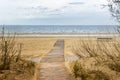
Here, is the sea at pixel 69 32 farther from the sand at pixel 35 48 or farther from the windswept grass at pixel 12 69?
the sand at pixel 35 48

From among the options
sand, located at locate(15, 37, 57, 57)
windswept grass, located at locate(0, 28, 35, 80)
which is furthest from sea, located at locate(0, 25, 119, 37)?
sand, located at locate(15, 37, 57, 57)

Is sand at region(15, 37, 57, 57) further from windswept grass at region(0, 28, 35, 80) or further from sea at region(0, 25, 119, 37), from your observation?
windswept grass at region(0, 28, 35, 80)

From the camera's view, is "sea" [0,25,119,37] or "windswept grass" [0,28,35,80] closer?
"windswept grass" [0,28,35,80]

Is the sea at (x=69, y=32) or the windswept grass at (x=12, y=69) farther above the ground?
the sea at (x=69, y=32)

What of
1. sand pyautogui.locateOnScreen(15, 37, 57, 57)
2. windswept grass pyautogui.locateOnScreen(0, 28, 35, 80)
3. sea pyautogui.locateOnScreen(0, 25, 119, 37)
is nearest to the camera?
windswept grass pyautogui.locateOnScreen(0, 28, 35, 80)

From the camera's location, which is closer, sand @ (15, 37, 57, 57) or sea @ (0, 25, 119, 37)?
sea @ (0, 25, 119, 37)

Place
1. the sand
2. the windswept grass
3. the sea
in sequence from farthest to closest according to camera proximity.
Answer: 1. the sand
2. the sea
3. the windswept grass

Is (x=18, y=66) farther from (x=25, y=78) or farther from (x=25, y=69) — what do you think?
(x=25, y=78)

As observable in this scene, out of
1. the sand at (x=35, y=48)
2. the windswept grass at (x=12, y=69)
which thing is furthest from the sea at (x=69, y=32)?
the sand at (x=35, y=48)

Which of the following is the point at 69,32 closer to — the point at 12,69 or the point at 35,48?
the point at 35,48

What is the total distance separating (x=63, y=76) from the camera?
1336cm

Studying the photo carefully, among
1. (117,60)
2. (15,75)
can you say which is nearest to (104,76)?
(117,60)

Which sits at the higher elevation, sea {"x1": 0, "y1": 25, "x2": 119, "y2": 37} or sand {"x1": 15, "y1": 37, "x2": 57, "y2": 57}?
sea {"x1": 0, "y1": 25, "x2": 119, "y2": 37}

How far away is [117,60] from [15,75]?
455cm
